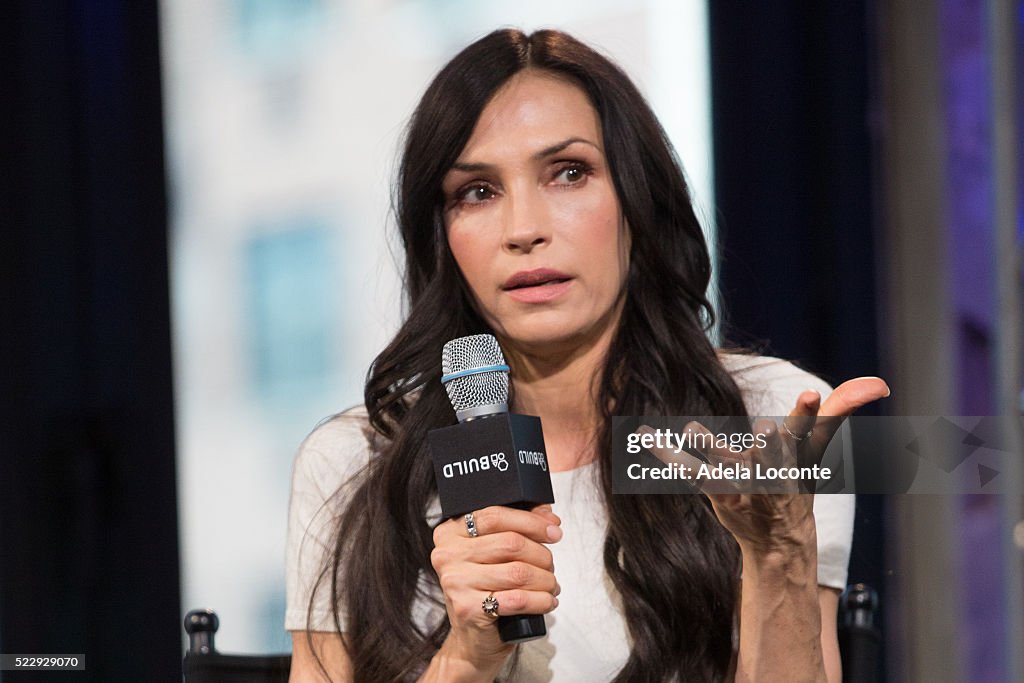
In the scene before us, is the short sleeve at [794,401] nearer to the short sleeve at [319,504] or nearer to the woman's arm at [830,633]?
the woman's arm at [830,633]

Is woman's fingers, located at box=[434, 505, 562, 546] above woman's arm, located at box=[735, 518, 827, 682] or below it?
above

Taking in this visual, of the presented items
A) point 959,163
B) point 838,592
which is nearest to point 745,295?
point 959,163

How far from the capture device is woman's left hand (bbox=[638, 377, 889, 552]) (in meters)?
0.85

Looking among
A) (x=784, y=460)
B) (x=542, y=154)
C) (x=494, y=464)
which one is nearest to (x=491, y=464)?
(x=494, y=464)

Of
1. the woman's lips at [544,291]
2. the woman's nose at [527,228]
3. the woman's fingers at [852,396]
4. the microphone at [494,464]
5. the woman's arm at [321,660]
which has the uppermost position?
the woman's nose at [527,228]

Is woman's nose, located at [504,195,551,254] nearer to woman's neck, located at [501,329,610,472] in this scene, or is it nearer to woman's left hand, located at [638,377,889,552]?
woman's neck, located at [501,329,610,472]

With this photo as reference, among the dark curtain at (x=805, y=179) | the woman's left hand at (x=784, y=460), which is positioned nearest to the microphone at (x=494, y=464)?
the woman's left hand at (x=784, y=460)

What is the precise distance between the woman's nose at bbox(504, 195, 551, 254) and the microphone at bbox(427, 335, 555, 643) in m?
0.37

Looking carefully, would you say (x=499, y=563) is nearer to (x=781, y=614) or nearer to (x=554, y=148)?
(x=781, y=614)

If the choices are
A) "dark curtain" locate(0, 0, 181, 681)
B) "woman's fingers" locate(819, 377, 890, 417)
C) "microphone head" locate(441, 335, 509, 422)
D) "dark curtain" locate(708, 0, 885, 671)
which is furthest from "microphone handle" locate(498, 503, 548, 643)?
"dark curtain" locate(0, 0, 181, 681)

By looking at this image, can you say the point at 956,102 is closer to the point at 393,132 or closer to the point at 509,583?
the point at 393,132

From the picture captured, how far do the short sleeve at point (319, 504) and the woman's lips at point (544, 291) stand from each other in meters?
0.33

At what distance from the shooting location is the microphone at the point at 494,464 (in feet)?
2.91

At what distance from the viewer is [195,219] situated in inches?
71.7
